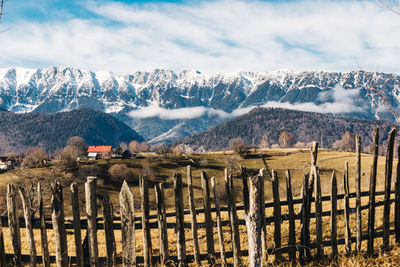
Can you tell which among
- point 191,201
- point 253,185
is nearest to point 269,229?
point 191,201

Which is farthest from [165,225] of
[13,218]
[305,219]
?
[305,219]

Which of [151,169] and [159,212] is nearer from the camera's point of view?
[159,212]

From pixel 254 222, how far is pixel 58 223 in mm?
3952

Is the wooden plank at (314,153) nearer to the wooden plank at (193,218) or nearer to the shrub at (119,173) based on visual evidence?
the wooden plank at (193,218)

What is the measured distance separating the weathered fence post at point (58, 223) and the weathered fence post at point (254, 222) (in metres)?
3.75

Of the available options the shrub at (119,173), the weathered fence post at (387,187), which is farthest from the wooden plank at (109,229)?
the shrub at (119,173)

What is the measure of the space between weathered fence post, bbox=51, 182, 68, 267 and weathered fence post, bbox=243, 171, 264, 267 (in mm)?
3754

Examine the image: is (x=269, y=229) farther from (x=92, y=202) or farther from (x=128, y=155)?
(x=128, y=155)

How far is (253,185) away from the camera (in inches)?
165

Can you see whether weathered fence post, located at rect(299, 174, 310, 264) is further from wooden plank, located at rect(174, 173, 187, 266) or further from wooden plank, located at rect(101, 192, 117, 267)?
wooden plank, located at rect(101, 192, 117, 267)

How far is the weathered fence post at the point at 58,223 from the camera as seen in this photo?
5.50 meters

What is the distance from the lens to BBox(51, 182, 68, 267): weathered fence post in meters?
5.50

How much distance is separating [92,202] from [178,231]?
7.88 feet

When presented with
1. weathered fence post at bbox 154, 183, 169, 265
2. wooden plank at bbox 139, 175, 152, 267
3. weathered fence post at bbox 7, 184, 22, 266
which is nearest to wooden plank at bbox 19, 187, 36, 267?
weathered fence post at bbox 7, 184, 22, 266
